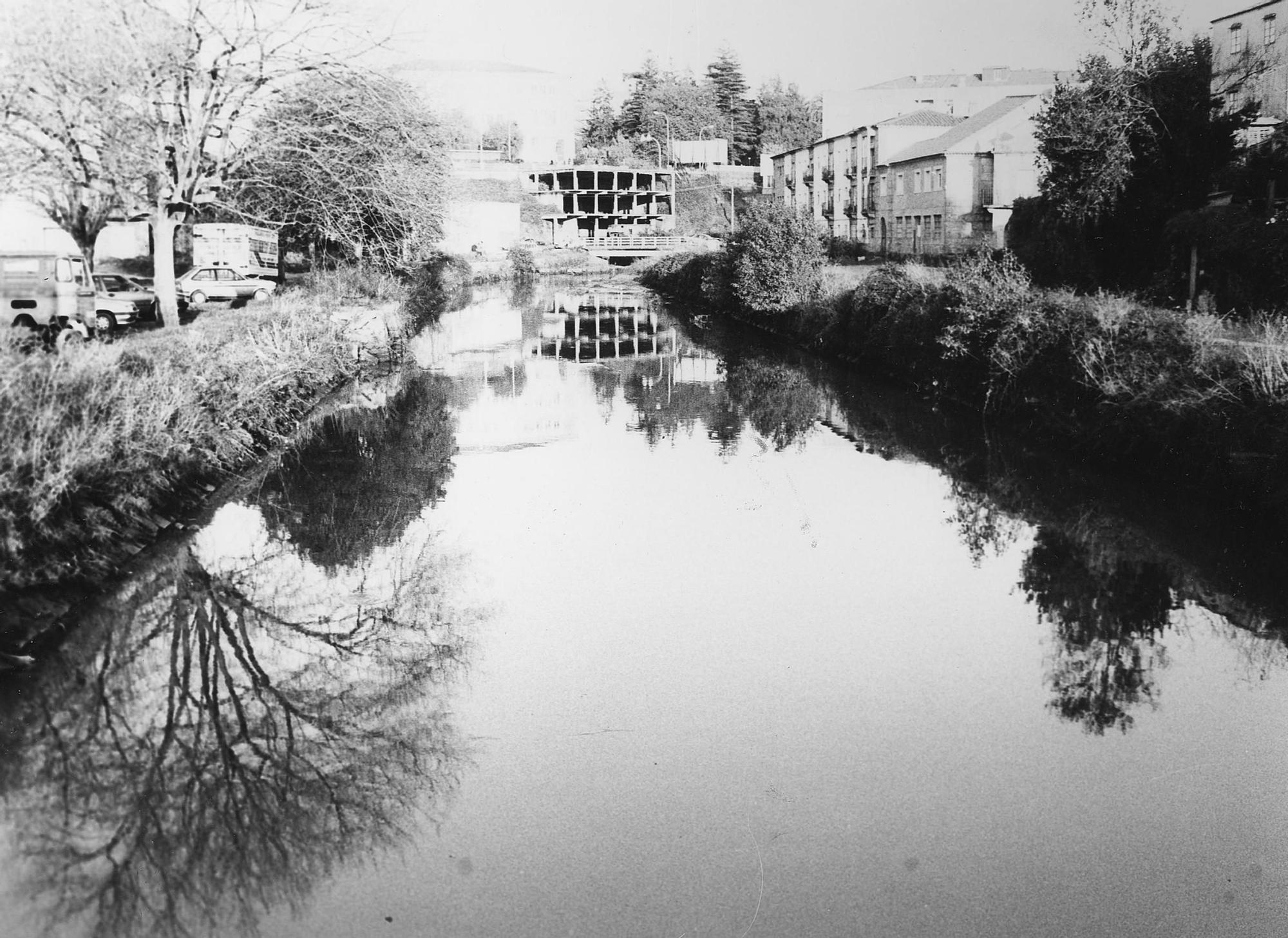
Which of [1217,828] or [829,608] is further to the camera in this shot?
[829,608]

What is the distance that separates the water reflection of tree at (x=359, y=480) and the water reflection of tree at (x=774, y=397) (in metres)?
5.53

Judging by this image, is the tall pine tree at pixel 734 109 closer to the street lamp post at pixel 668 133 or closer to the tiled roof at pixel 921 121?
the street lamp post at pixel 668 133

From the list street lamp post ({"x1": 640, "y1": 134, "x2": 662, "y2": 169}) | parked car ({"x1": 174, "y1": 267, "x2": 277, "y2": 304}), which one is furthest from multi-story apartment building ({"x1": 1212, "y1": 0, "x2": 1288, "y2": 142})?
street lamp post ({"x1": 640, "y1": 134, "x2": 662, "y2": 169})

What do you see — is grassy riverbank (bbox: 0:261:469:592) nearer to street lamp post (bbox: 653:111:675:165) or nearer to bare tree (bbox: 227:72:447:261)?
bare tree (bbox: 227:72:447:261)

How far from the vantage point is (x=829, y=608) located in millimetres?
10852

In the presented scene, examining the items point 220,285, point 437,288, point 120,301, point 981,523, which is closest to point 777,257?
point 220,285

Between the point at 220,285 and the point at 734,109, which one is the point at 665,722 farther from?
the point at 734,109

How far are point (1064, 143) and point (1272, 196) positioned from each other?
445cm

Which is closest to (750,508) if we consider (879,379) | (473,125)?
(879,379)

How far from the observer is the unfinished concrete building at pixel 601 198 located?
361 feet

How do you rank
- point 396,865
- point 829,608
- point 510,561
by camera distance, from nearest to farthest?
point 396,865 < point 829,608 < point 510,561

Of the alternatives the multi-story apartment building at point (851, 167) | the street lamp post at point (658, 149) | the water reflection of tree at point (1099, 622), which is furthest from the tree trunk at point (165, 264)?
the street lamp post at point (658, 149)

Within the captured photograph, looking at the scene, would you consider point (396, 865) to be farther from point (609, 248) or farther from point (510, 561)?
point (609, 248)

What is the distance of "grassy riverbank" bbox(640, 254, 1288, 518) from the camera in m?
14.1
